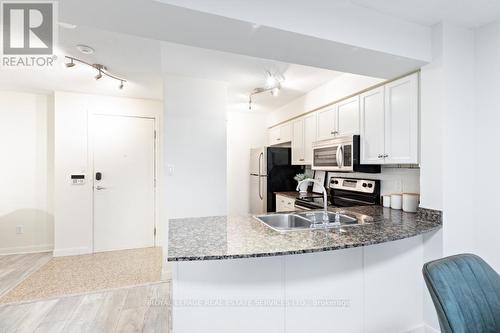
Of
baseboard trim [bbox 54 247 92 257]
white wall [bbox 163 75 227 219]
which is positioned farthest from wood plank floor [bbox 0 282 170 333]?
baseboard trim [bbox 54 247 92 257]

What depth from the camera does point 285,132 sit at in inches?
172

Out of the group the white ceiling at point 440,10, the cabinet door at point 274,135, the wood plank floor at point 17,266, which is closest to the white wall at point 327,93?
the cabinet door at point 274,135

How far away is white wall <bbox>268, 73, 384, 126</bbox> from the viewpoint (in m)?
2.65

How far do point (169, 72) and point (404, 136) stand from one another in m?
2.54

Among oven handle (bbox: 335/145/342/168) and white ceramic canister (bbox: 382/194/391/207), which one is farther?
oven handle (bbox: 335/145/342/168)

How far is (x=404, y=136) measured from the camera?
2.14m

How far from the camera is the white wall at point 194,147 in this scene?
2.83 m

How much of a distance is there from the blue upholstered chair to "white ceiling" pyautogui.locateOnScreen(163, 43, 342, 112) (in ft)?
7.41

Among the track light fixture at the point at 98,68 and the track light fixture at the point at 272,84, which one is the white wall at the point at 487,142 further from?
the track light fixture at the point at 98,68

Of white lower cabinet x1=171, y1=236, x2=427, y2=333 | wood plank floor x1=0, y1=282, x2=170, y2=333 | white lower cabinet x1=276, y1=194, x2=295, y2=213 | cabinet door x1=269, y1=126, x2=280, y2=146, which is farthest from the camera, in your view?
cabinet door x1=269, y1=126, x2=280, y2=146

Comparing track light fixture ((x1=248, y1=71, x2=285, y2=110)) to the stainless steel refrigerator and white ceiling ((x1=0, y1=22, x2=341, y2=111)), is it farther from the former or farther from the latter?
the stainless steel refrigerator

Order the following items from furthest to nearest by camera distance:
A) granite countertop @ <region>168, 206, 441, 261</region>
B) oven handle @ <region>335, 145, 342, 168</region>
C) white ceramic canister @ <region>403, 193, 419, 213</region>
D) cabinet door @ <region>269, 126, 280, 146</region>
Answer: cabinet door @ <region>269, 126, 280, 146</region> < oven handle @ <region>335, 145, 342, 168</region> < white ceramic canister @ <region>403, 193, 419, 213</region> < granite countertop @ <region>168, 206, 441, 261</region>

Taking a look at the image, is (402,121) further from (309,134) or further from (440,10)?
(309,134)

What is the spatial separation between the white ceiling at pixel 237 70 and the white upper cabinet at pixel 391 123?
2.40 ft
